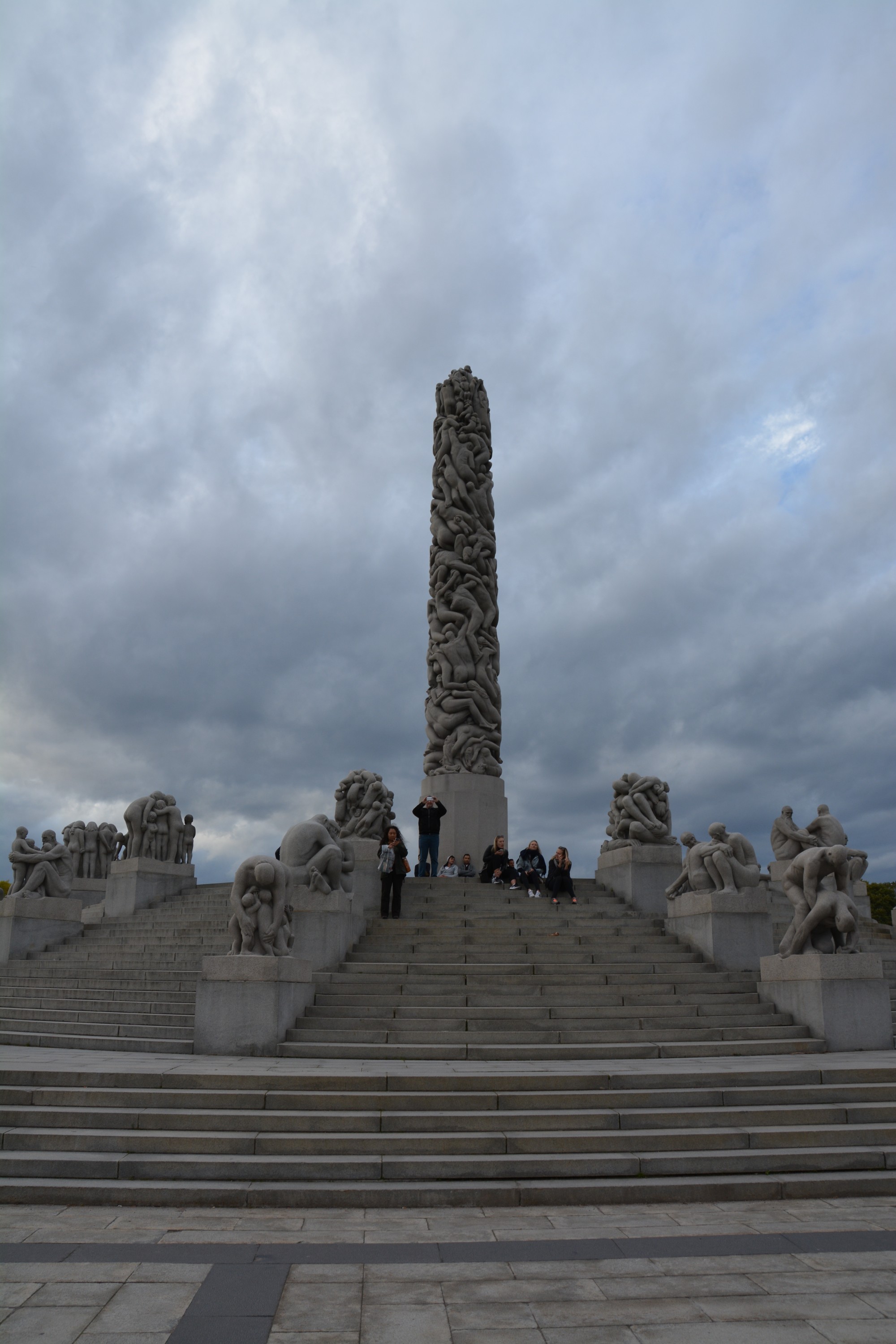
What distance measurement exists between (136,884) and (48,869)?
1.80 meters

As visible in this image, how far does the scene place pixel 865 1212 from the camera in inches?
248

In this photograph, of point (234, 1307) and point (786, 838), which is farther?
point (786, 838)

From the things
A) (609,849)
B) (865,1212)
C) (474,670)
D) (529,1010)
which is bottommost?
(865,1212)

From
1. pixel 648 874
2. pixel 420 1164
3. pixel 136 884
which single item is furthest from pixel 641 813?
pixel 420 1164

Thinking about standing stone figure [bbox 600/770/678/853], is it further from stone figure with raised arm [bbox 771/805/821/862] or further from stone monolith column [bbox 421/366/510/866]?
stone monolith column [bbox 421/366/510/866]

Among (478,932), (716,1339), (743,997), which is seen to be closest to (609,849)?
(478,932)

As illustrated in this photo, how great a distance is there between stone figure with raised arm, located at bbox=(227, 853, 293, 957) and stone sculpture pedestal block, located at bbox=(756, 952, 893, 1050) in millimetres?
6088

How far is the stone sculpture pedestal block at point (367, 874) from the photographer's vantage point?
16062mm

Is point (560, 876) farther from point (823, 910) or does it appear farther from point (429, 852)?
point (823, 910)

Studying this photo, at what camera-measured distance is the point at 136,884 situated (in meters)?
19.3

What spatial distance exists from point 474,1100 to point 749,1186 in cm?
220

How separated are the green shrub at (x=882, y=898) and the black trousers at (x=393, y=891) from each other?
88.5ft

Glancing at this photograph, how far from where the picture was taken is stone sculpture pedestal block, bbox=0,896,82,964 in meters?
17.3

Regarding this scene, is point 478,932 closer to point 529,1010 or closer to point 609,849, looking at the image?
point 529,1010
